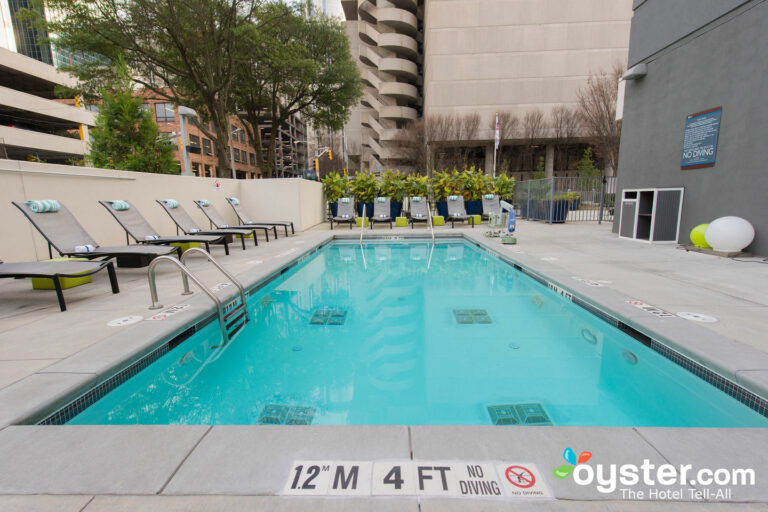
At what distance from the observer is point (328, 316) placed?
4609 mm

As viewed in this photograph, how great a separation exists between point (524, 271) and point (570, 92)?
3372cm

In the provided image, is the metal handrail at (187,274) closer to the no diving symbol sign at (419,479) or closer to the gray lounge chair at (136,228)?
the no diving symbol sign at (419,479)

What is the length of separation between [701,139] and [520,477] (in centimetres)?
894

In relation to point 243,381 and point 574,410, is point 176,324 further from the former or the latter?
point 574,410

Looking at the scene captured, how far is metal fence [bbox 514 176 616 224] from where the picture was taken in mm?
13164

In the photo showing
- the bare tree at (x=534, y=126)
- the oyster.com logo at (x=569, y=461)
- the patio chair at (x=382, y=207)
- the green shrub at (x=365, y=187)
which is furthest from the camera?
the bare tree at (x=534, y=126)

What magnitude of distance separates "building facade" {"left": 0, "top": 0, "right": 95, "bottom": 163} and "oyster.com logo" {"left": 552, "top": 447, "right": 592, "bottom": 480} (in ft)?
98.1

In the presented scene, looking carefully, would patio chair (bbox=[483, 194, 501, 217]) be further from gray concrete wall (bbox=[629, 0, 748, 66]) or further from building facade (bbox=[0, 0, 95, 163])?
building facade (bbox=[0, 0, 95, 163])

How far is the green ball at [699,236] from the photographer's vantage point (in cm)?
711

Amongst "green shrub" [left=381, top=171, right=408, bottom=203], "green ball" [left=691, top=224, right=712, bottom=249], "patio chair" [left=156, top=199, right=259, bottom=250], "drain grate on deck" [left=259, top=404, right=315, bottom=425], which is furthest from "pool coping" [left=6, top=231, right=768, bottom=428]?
"green shrub" [left=381, top=171, right=408, bottom=203]

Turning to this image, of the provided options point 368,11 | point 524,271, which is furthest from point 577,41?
point 524,271

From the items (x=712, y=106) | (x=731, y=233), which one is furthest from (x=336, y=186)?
(x=731, y=233)

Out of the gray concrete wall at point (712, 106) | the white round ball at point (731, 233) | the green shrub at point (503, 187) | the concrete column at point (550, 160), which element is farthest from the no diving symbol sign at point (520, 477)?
the concrete column at point (550, 160)

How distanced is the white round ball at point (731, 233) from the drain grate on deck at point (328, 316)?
6830 mm
